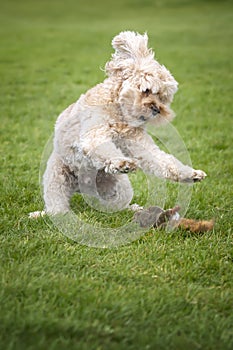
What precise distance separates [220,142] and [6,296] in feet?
15.8

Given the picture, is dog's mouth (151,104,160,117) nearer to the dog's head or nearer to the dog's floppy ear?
the dog's head

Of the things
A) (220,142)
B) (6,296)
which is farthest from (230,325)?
(220,142)

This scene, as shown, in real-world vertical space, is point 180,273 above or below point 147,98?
below

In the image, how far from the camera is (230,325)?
3139 mm

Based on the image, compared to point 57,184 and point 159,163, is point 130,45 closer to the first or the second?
point 159,163

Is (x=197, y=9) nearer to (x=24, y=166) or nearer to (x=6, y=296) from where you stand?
(x=24, y=166)

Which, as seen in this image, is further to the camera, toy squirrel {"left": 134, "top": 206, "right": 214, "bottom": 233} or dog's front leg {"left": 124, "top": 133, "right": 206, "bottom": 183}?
toy squirrel {"left": 134, "top": 206, "right": 214, "bottom": 233}

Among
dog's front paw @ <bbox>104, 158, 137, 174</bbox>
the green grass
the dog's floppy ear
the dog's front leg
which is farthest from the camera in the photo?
the dog's floppy ear

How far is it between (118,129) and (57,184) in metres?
0.81

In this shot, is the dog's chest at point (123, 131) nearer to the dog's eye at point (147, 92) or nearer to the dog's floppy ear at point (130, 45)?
the dog's eye at point (147, 92)

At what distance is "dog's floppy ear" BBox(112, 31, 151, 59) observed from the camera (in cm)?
420

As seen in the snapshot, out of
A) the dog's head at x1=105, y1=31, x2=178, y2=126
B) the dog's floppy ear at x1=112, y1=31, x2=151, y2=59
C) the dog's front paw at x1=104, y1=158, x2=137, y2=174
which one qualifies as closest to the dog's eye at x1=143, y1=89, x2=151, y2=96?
the dog's head at x1=105, y1=31, x2=178, y2=126

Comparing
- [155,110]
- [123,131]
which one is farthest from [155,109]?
[123,131]

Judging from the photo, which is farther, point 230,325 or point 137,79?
point 137,79
